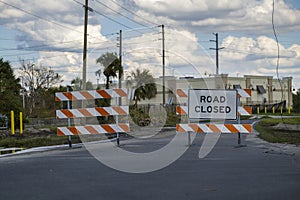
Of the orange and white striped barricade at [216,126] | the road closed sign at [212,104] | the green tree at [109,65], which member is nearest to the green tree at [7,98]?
the green tree at [109,65]

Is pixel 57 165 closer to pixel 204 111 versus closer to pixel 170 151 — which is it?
pixel 170 151

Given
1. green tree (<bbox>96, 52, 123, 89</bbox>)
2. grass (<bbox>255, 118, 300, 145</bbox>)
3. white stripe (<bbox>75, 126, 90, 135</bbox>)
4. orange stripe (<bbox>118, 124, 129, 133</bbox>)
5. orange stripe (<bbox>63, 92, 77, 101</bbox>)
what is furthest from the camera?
green tree (<bbox>96, 52, 123, 89</bbox>)

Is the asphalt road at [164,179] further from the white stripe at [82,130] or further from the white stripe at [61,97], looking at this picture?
the white stripe at [61,97]

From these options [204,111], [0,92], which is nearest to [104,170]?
[204,111]

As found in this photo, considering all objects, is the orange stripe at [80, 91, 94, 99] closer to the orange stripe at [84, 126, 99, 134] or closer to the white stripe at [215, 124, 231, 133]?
the orange stripe at [84, 126, 99, 134]

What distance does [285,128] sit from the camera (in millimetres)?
24375

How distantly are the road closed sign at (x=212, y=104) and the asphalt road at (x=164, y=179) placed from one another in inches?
87.3

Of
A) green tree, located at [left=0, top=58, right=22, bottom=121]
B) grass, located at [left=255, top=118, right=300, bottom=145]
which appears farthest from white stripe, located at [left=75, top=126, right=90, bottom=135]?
green tree, located at [left=0, top=58, right=22, bottom=121]

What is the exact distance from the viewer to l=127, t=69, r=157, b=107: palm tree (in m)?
55.1

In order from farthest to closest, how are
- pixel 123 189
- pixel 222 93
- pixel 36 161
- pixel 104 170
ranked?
pixel 222 93 → pixel 36 161 → pixel 104 170 → pixel 123 189

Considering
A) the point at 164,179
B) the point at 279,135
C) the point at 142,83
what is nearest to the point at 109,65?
the point at 142,83

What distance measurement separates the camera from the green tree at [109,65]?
4603cm

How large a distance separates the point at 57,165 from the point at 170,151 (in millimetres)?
3276

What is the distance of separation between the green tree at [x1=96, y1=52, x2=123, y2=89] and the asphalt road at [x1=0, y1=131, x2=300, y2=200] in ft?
113
